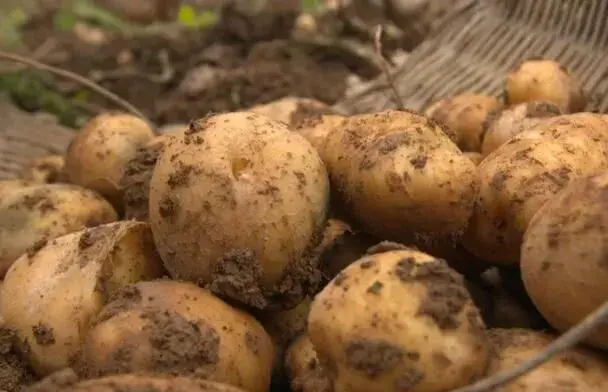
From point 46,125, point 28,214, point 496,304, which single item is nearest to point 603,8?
point 496,304

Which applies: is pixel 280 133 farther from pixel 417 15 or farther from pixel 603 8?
pixel 417 15

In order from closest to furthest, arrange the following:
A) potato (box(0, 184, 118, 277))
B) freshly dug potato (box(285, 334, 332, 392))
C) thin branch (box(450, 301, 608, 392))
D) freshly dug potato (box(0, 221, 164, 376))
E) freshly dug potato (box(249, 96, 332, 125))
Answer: thin branch (box(450, 301, 608, 392)), freshly dug potato (box(285, 334, 332, 392)), freshly dug potato (box(0, 221, 164, 376)), potato (box(0, 184, 118, 277)), freshly dug potato (box(249, 96, 332, 125))

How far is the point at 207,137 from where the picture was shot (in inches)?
39.8

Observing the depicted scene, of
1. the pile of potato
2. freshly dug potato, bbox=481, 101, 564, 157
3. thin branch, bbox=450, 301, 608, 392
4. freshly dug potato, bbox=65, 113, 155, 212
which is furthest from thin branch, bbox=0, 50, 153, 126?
thin branch, bbox=450, 301, 608, 392

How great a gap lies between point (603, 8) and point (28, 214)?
110 cm

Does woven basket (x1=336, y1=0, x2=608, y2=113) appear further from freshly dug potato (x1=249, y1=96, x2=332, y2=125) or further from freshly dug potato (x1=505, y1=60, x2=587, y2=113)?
freshly dug potato (x1=249, y1=96, x2=332, y2=125)

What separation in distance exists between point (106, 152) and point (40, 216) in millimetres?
166

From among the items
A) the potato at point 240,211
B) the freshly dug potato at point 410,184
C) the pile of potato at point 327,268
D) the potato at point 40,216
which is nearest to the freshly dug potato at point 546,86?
the pile of potato at point 327,268

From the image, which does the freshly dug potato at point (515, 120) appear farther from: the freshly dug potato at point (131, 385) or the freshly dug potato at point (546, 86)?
the freshly dug potato at point (131, 385)

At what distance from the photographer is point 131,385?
76 centimetres

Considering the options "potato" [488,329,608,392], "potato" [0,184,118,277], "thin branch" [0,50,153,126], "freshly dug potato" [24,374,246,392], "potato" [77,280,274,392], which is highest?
"potato" [488,329,608,392]

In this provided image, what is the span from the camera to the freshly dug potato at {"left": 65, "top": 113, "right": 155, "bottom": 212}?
141 centimetres

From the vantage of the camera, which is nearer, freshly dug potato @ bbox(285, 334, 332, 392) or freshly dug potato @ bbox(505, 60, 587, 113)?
freshly dug potato @ bbox(285, 334, 332, 392)

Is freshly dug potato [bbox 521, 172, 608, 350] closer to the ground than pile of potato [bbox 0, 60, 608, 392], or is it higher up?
higher up
